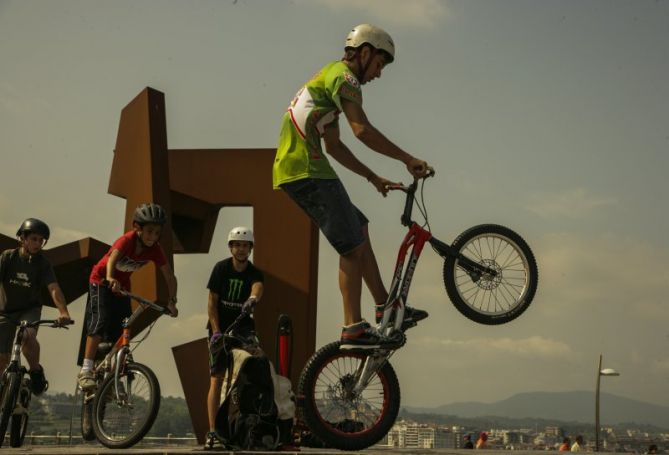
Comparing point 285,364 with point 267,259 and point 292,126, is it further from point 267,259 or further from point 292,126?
point 267,259

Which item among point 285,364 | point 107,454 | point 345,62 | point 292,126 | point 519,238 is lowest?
point 107,454

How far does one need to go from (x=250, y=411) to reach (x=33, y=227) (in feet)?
10.3

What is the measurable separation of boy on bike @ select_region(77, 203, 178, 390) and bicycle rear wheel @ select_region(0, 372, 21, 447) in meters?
0.76

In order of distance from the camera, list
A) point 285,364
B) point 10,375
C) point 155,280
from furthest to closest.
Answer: point 155,280 → point 10,375 → point 285,364

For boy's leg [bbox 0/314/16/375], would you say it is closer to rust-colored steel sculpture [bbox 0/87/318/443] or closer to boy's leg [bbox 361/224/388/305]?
rust-colored steel sculpture [bbox 0/87/318/443]

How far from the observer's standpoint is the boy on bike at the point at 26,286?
27.0 ft

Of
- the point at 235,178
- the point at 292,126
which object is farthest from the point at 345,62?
the point at 235,178

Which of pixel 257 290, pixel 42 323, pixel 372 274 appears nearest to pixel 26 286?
pixel 42 323

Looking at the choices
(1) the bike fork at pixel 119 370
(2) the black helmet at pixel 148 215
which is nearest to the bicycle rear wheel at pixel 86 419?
(1) the bike fork at pixel 119 370

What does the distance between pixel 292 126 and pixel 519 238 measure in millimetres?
1968

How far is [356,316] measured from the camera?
19.8ft

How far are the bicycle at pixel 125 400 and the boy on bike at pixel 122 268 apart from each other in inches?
7.4

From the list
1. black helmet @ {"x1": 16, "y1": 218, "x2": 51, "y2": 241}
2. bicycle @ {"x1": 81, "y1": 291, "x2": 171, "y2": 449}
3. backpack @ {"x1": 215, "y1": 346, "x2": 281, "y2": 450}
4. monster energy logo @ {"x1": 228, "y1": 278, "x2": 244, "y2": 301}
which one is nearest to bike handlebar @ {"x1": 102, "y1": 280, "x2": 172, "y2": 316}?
bicycle @ {"x1": 81, "y1": 291, "x2": 171, "y2": 449}

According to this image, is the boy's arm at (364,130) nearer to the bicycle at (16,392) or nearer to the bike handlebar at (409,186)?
the bike handlebar at (409,186)
